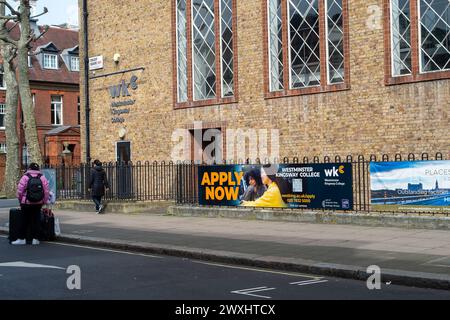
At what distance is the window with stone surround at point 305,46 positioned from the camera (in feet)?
63.7

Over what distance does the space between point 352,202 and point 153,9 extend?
41.3ft

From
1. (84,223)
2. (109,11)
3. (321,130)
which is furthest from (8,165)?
(321,130)

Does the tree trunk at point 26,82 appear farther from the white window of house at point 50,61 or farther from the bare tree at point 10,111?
the white window of house at point 50,61

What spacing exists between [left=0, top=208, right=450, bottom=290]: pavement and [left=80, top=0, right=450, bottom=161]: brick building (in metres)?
4.19

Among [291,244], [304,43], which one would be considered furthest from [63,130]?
[291,244]

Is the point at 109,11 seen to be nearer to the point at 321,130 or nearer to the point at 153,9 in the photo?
the point at 153,9

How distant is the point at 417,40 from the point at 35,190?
1045cm

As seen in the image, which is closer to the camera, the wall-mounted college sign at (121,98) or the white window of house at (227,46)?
the white window of house at (227,46)

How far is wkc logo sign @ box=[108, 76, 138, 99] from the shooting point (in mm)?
25641

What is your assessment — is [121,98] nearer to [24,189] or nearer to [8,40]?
[8,40]

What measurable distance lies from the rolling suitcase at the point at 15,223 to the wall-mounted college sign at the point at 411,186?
7.80 m

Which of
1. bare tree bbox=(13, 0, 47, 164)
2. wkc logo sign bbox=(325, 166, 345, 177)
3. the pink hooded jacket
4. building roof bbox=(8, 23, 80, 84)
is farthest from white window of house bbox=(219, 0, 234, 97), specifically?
building roof bbox=(8, 23, 80, 84)

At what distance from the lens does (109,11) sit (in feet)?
87.6

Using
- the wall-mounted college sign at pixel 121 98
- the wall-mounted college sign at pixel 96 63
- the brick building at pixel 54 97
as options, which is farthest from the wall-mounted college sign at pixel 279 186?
the brick building at pixel 54 97
